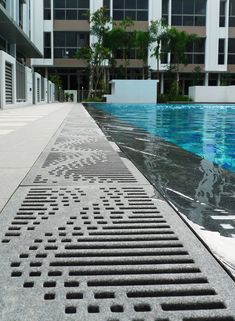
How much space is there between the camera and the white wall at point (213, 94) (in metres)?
39.2

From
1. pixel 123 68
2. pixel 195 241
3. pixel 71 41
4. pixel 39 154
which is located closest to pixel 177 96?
pixel 123 68

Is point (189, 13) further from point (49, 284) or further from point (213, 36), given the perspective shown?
point (49, 284)

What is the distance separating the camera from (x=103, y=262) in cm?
184

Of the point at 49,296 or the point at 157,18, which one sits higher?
the point at 157,18

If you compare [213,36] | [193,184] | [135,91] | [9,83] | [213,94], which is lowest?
[193,184]

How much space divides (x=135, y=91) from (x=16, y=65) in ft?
54.9

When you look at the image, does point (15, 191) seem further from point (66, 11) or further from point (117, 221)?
point (66, 11)

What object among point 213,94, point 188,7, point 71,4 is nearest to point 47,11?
point 71,4

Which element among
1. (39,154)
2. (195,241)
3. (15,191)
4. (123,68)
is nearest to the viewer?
(195,241)

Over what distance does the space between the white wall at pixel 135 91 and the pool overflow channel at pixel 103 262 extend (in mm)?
35154

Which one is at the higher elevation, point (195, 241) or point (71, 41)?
point (71, 41)

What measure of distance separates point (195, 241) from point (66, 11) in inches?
1968

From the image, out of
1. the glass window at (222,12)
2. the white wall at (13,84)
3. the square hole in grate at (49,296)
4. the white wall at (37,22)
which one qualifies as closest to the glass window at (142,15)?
the glass window at (222,12)

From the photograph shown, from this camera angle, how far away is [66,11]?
48500 mm
